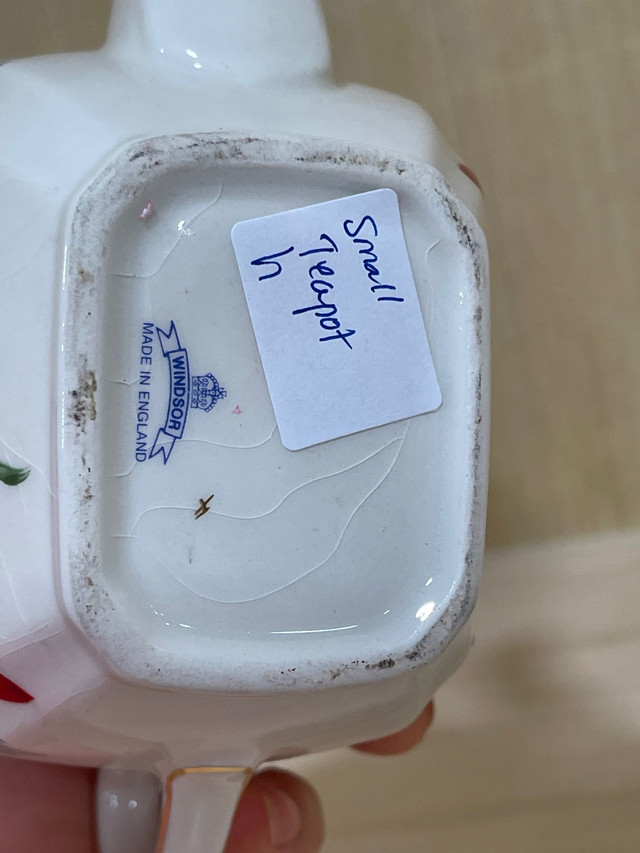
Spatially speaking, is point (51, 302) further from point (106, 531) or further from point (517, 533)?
point (517, 533)

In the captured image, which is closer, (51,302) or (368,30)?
(51,302)

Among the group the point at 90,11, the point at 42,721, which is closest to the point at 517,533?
the point at 42,721

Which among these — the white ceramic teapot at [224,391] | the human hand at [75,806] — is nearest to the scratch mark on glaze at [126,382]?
the white ceramic teapot at [224,391]

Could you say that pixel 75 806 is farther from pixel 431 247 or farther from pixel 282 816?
pixel 431 247

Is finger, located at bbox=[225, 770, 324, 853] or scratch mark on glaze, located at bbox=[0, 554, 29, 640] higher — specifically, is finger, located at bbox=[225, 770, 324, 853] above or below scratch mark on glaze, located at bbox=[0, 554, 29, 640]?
below

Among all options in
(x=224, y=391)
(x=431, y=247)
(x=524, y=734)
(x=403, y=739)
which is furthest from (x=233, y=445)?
(x=524, y=734)

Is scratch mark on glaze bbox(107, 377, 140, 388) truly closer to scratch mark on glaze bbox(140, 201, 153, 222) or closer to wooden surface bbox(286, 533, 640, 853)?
scratch mark on glaze bbox(140, 201, 153, 222)

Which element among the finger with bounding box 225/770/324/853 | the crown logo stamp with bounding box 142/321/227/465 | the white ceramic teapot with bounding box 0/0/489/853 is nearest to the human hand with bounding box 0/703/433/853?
the finger with bounding box 225/770/324/853
